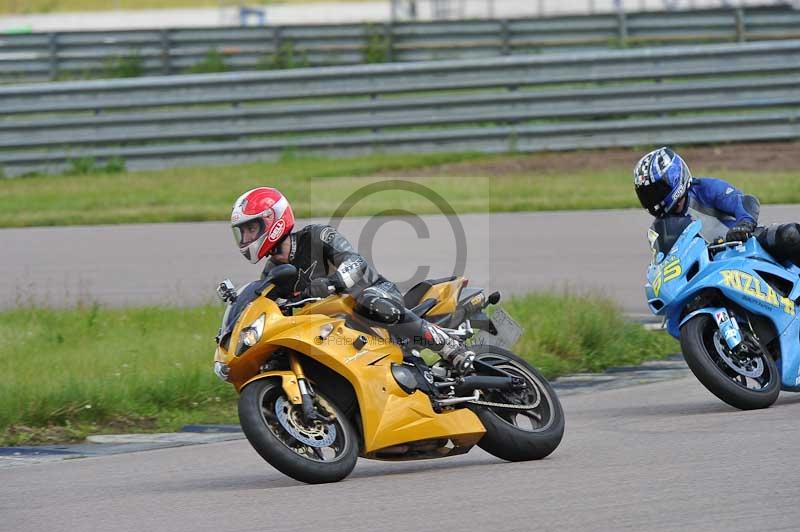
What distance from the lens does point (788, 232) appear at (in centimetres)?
814

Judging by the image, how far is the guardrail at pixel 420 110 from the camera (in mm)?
19391

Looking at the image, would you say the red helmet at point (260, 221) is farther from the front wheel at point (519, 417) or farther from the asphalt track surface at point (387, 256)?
the asphalt track surface at point (387, 256)

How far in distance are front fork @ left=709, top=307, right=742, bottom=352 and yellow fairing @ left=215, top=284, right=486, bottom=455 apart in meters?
1.83

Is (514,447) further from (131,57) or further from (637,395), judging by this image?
(131,57)

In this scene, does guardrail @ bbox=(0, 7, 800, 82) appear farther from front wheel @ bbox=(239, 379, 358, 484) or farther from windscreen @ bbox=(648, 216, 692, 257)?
front wheel @ bbox=(239, 379, 358, 484)

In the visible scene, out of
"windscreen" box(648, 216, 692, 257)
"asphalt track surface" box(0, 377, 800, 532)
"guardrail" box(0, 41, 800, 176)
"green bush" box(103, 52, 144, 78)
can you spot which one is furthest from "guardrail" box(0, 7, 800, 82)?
"asphalt track surface" box(0, 377, 800, 532)

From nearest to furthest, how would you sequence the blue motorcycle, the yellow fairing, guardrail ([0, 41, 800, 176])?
the yellow fairing, the blue motorcycle, guardrail ([0, 41, 800, 176])

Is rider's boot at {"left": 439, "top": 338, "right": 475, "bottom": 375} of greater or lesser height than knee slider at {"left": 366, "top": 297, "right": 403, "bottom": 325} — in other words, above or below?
below

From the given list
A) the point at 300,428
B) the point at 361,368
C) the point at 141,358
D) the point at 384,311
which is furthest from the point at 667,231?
the point at 141,358

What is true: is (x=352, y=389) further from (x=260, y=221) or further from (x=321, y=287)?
(x=260, y=221)

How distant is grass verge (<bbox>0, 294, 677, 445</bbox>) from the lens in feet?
27.2

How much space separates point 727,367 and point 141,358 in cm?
380

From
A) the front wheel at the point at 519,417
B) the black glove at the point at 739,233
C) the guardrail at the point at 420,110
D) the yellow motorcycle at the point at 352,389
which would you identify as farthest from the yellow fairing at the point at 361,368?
the guardrail at the point at 420,110

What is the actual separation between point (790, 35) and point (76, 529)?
70.8 ft
